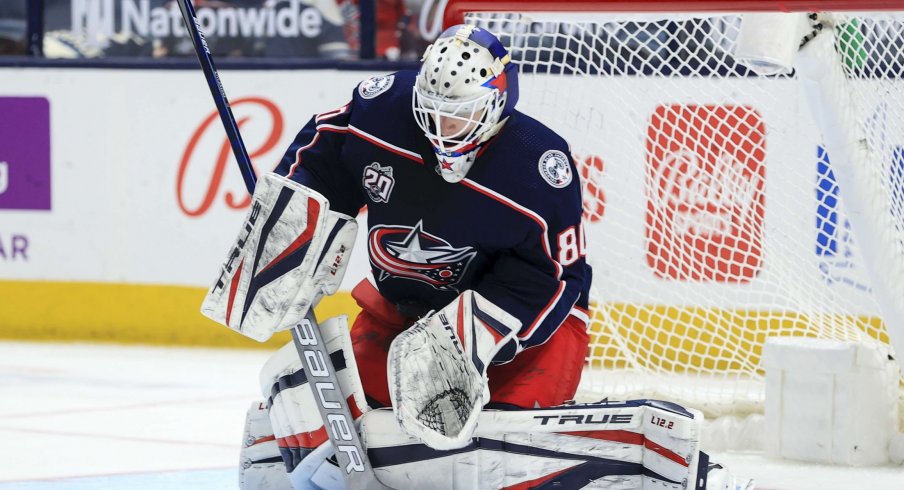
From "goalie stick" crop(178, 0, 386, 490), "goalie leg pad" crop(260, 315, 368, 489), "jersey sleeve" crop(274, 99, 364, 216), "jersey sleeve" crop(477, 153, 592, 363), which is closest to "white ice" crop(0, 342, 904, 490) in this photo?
"goalie leg pad" crop(260, 315, 368, 489)

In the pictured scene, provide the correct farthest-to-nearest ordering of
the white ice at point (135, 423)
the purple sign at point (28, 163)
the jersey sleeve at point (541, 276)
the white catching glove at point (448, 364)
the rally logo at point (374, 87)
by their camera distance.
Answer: the purple sign at point (28, 163) → the white ice at point (135, 423) → the rally logo at point (374, 87) → the jersey sleeve at point (541, 276) → the white catching glove at point (448, 364)

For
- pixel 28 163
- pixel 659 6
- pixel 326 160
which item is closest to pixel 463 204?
pixel 326 160

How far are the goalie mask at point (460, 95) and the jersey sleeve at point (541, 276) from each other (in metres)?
0.18

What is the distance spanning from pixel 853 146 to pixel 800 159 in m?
1.17

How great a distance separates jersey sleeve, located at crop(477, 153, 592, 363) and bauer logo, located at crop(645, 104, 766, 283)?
1808 mm

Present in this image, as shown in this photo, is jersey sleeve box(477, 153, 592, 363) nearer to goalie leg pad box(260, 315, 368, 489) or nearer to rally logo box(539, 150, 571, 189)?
rally logo box(539, 150, 571, 189)

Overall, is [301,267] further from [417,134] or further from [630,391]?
[630,391]

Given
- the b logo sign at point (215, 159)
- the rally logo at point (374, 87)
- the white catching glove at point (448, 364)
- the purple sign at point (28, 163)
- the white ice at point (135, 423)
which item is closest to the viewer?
the white catching glove at point (448, 364)

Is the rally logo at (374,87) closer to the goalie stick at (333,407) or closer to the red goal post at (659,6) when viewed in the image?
the goalie stick at (333,407)

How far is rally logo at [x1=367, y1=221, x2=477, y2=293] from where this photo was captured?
272cm

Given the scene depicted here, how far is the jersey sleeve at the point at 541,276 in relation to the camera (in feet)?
8.66

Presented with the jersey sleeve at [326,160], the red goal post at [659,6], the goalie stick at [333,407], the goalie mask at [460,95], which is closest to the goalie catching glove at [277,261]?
the goalie stick at [333,407]

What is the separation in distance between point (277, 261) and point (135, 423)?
1.61 m

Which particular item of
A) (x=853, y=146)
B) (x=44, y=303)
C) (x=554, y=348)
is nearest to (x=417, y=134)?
(x=554, y=348)
